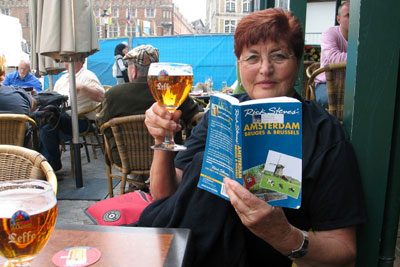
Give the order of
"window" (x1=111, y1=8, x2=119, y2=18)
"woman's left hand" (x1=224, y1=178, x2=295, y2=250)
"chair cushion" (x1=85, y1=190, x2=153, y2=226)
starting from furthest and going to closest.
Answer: "window" (x1=111, y1=8, x2=119, y2=18), "chair cushion" (x1=85, y1=190, x2=153, y2=226), "woman's left hand" (x1=224, y1=178, x2=295, y2=250)

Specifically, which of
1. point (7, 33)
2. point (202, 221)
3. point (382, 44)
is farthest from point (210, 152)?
point (7, 33)

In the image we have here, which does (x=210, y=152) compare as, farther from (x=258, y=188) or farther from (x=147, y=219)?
(x=147, y=219)

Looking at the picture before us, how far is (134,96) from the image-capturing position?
9.43 ft

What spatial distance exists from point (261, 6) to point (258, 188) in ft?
14.5

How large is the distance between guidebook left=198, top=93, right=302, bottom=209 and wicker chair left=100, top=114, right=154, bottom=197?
2.00 m

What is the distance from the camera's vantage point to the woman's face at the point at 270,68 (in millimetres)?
1265

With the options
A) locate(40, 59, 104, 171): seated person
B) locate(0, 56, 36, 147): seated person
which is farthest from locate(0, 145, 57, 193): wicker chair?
locate(40, 59, 104, 171): seated person

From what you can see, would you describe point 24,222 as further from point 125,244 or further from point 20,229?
point 125,244

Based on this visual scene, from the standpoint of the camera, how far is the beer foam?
61 centimetres

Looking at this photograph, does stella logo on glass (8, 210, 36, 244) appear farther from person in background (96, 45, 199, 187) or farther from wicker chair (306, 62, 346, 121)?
person in background (96, 45, 199, 187)

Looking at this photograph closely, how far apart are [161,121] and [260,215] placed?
0.50m

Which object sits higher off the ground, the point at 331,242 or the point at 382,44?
the point at 382,44

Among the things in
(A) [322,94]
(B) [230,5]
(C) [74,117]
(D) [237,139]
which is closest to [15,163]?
(D) [237,139]

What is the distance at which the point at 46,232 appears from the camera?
2.12 feet
